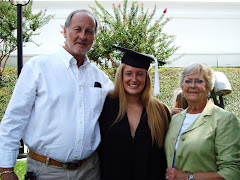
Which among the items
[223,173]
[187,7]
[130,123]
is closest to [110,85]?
[130,123]

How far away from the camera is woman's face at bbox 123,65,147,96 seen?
10.2 feet

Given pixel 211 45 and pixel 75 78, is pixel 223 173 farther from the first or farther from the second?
pixel 211 45

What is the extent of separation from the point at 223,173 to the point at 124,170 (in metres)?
0.97

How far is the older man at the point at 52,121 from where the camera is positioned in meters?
2.54

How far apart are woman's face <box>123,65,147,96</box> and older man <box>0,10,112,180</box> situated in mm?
483

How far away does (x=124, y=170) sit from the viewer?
2877 millimetres

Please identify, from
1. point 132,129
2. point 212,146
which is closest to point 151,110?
point 132,129

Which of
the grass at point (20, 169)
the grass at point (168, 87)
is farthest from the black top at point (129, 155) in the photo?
the grass at point (168, 87)

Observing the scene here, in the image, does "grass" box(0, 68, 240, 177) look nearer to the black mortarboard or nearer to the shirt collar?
the black mortarboard

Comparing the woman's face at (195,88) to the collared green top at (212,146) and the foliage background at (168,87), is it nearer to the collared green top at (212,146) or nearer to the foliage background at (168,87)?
the collared green top at (212,146)

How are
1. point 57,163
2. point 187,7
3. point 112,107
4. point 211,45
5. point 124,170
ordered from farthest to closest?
point 187,7
point 211,45
point 112,107
point 124,170
point 57,163

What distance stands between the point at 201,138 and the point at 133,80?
979mm

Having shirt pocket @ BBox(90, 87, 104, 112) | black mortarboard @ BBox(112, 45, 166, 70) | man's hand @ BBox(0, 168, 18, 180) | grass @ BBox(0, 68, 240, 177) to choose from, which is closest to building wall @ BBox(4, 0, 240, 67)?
grass @ BBox(0, 68, 240, 177)

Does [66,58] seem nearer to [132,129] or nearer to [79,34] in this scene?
[79,34]
